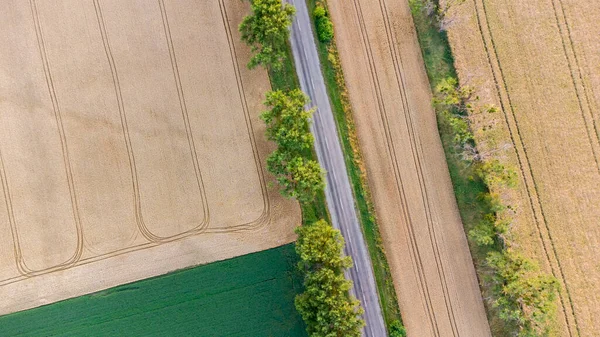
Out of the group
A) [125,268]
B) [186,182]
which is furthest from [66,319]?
[186,182]

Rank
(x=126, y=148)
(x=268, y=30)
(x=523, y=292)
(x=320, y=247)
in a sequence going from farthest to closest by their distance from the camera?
(x=126, y=148) → (x=268, y=30) → (x=523, y=292) → (x=320, y=247)

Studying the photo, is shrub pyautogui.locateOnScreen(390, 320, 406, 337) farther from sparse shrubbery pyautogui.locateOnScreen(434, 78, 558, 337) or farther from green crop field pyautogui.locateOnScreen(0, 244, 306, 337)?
green crop field pyautogui.locateOnScreen(0, 244, 306, 337)

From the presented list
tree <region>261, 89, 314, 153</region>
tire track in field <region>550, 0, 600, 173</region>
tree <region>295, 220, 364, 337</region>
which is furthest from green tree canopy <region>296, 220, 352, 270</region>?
tire track in field <region>550, 0, 600, 173</region>

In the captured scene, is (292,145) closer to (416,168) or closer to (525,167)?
(416,168)

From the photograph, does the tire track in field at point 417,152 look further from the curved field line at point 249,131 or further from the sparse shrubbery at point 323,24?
the curved field line at point 249,131

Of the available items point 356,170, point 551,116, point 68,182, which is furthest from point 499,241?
point 68,182

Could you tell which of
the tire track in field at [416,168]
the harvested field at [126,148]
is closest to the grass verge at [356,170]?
the tire track in field at [416,168]

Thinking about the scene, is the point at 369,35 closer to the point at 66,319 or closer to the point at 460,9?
the point at 460,9
